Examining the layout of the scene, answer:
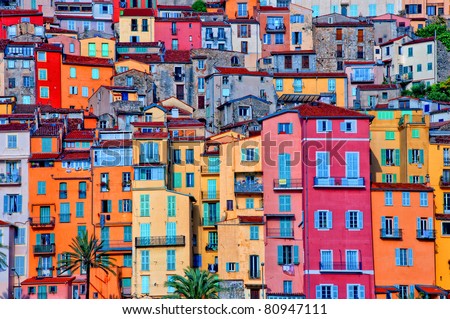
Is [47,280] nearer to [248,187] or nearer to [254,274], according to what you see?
[254,274]

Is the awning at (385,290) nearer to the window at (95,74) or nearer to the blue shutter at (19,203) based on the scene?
the blue shutter at (19,203)

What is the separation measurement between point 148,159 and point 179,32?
4098 cm

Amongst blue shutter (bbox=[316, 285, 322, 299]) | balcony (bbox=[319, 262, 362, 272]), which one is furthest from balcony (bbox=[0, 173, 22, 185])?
blue shutter (bbox=[316, 285, 322, 299])

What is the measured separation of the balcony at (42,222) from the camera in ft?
301

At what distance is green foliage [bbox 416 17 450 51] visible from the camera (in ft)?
413

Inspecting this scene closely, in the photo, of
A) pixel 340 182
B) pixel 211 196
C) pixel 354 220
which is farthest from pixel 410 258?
pixel 211 196

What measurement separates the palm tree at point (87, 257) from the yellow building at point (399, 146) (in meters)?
21.5

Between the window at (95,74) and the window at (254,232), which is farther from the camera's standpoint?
the window at (95,74)

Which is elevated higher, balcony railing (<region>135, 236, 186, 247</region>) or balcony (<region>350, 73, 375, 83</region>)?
balcony (<region>350, 73, 375, 83</region>)

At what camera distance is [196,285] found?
278ft

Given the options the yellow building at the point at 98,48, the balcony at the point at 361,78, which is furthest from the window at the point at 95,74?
the balcony at the point at 361,78

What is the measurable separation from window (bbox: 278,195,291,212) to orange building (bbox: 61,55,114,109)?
3277 centimetres

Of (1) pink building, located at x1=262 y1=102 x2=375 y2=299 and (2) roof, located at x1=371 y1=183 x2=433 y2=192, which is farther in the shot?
(2) roof, located at x1=371 y1=183 x2=433 y2=192

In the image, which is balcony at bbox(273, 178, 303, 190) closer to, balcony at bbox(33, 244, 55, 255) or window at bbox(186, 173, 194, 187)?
window at bbox(186, 173, 194, 187)
